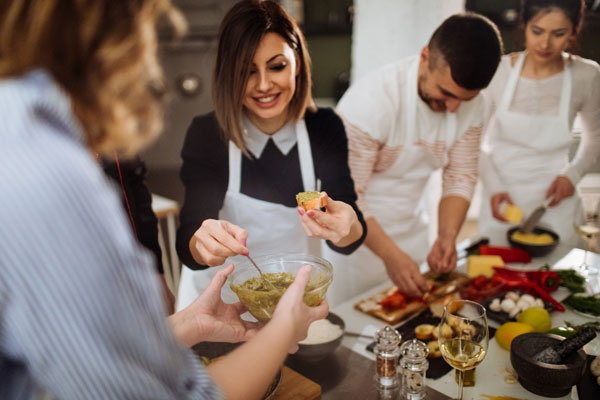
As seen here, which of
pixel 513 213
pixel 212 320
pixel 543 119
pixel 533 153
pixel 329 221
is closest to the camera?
pixel 212 320

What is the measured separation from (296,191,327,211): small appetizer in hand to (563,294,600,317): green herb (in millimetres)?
943

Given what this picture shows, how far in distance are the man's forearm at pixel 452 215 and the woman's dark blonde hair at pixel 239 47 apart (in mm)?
846

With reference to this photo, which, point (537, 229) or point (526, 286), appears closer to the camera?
point (526, 286)

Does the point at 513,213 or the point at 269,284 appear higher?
the point at 269,284

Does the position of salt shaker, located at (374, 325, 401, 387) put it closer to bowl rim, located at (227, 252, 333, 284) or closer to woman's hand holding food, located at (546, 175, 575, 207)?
bowl rim, located at (227, 252, 333, 284)

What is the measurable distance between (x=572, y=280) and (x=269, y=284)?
3.79 ft

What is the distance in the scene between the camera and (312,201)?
110 centimetres

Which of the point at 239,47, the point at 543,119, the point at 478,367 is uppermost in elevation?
the point at 239,47

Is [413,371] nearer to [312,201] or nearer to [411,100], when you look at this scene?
[312,201]

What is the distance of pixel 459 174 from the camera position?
1794mm

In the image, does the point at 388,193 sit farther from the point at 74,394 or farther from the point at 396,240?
the point at 74,394

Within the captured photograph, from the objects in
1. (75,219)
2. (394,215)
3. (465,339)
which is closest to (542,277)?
(394,215)

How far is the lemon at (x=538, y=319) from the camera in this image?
1325 millimetres

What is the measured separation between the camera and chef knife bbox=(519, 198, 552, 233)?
178cm
